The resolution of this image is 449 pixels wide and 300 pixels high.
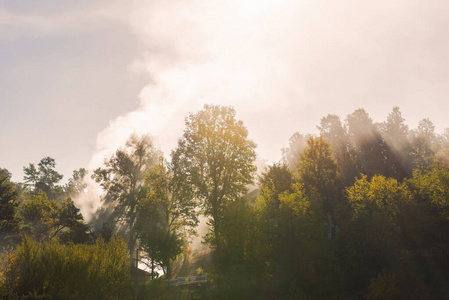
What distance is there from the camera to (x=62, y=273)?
44.5 feet

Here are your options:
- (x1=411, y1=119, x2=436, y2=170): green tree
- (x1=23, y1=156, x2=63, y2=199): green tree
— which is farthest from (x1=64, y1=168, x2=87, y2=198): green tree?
(x1=411, y1=119, x2=436, y2=170): green tree

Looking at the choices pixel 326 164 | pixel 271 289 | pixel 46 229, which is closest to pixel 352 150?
pixel 326 164

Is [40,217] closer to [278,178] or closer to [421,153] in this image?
[278,178]

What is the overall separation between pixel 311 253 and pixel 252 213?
528cm

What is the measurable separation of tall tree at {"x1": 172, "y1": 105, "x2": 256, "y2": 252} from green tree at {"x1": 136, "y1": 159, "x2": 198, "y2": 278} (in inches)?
81.1

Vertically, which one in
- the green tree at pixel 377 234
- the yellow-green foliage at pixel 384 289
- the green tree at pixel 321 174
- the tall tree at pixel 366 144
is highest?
the tall tree at pixel 366 144

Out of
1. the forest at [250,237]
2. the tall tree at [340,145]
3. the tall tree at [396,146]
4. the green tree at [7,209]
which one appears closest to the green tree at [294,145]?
the tall tree at [340,145]

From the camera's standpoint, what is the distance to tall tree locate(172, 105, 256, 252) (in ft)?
93.8

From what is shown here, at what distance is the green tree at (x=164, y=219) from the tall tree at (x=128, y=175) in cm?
954

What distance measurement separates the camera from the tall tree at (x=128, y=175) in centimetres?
4556

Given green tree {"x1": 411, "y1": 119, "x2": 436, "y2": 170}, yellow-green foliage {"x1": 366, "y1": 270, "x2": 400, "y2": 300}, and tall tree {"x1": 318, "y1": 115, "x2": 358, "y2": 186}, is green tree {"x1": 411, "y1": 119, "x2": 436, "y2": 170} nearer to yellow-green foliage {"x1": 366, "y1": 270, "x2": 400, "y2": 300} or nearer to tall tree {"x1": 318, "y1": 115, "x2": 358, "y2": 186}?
tall tree {"x1": 318, "y1": 115, "x2": 358, "y2": 186}

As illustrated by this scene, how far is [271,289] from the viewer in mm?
18500

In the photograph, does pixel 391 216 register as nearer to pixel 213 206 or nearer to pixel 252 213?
pixel 252 213

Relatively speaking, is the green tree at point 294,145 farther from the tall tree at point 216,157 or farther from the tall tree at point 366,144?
the tall tree at point 216,157
